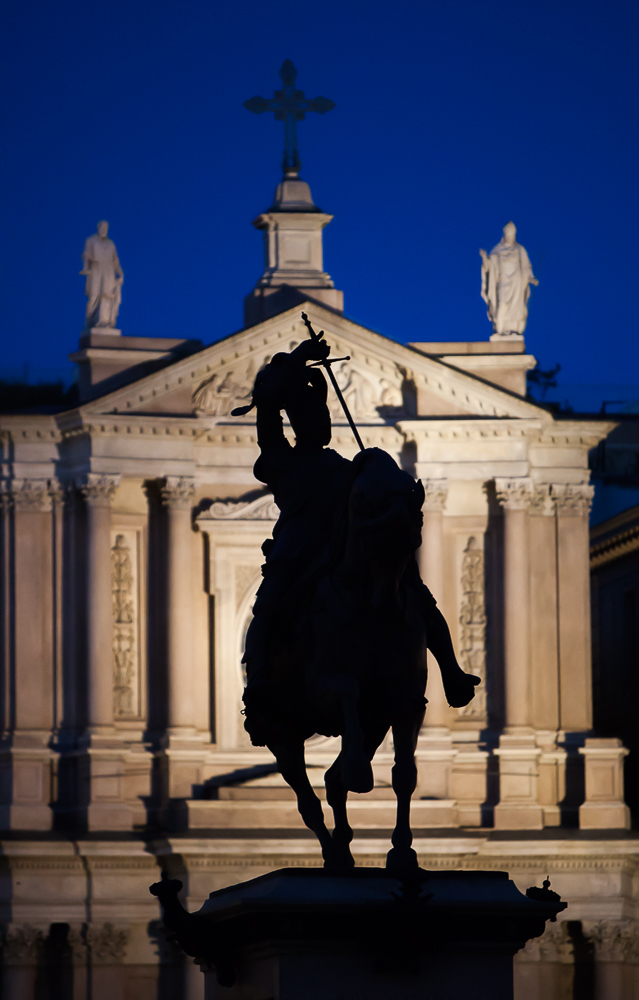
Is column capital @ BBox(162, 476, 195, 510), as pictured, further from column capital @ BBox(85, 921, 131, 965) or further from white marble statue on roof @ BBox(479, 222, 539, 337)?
column capital @ BBox(85, 921, 131, 965)

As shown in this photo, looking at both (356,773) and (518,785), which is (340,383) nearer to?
(518,785)

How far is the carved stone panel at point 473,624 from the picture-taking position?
117 ft

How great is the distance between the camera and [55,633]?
35.3m

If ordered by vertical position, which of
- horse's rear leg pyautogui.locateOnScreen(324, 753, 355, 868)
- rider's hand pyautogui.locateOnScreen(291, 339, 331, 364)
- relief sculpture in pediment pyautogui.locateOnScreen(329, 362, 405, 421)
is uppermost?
relief sculpture in pediment pyautogui.locateOnScreen(329, 362, 405, 421)

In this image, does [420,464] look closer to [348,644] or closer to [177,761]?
[177,761]

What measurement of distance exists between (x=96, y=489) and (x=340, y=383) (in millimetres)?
3813

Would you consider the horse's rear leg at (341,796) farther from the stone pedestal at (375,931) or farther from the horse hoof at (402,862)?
the stone pedestal at (375,931)

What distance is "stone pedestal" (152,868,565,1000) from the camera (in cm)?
1180

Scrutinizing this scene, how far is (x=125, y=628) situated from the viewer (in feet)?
116

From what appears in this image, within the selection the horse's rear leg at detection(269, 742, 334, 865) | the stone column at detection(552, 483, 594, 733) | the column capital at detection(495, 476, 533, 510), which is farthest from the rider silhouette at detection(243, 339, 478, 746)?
the stone column at detection(552, 483, 594, 733)

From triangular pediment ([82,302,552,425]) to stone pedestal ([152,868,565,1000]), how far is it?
2290 cm

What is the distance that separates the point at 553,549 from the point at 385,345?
12.9 feet

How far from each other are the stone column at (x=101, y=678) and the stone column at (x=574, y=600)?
6.50 meters

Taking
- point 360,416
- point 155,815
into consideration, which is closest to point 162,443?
point 360,416
